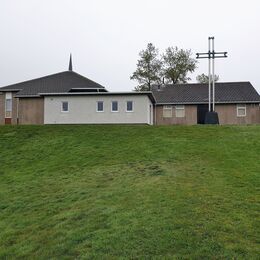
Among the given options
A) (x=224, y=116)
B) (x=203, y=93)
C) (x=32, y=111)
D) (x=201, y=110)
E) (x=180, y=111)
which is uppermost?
(x=203, y=93)

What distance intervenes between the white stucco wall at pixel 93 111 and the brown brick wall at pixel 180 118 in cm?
737

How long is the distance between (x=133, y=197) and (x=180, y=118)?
3095 centimetres

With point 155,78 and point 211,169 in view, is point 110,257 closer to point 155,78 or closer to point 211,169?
point 211,169

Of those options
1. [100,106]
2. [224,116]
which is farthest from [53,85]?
[224,116]

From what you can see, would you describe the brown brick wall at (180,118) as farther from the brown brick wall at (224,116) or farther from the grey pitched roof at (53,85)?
the grey pitched roof at (53,85)

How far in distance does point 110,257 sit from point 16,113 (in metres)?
33.0

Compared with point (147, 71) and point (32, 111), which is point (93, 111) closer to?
point (32, 111)

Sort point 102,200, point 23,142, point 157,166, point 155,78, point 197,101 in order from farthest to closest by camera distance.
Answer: point 155,78
point 197,101
point 23,142
point 157,166
point 102,200

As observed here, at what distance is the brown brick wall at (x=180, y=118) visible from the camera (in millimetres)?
39812

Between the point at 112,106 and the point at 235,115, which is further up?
the point at 112,106

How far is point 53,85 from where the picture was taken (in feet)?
125

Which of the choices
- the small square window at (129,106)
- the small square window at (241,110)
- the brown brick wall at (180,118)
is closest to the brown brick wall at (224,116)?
the brown brick wall at (180,118)

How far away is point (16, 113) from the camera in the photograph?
37469mm

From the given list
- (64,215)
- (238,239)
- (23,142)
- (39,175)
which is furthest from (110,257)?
(23,142)
